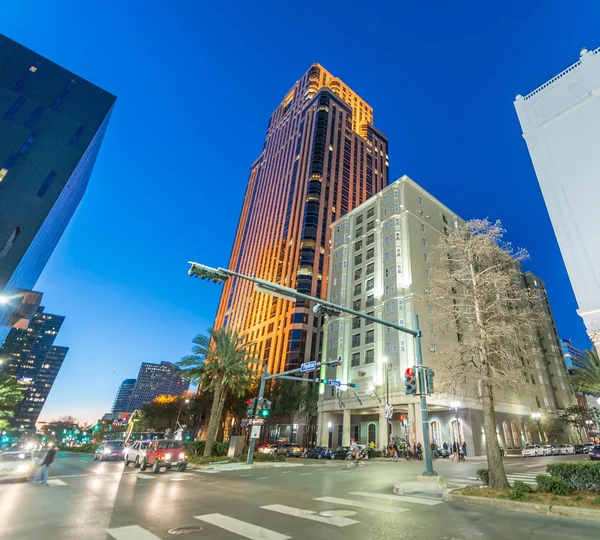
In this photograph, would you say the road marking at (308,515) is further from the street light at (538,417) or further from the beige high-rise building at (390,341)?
the street light at (538,417)

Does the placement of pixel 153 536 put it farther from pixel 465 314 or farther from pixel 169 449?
pixel 169 449

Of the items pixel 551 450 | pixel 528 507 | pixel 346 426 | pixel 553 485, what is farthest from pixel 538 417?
pixel 528 507

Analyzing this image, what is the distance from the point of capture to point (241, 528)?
6.83 m

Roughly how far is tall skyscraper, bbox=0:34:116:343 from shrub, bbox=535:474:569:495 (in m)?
51.5

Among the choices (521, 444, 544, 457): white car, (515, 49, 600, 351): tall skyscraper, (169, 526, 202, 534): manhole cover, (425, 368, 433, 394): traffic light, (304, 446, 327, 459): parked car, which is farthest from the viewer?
(521, 444, 544, 457): white car

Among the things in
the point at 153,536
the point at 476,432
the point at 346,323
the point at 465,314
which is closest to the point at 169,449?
the point at 153,536

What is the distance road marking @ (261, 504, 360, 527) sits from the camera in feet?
23.9

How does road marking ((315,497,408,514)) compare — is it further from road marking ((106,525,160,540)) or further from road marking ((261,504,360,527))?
road marking ((106,525,160,540))

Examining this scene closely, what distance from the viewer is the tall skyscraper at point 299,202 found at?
84806mm

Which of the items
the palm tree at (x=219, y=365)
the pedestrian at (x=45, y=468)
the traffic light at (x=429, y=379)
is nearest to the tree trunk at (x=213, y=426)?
the palm tree at (x=219, y=365)

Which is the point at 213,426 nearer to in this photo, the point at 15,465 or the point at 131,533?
the point at 15,465

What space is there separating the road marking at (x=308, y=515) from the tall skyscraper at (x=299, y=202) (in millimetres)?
65206

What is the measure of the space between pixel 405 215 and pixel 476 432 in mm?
32876

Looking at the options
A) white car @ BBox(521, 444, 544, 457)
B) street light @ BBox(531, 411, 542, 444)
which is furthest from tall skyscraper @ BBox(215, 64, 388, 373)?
white car @ BBox(521, 444, 544, 457)
